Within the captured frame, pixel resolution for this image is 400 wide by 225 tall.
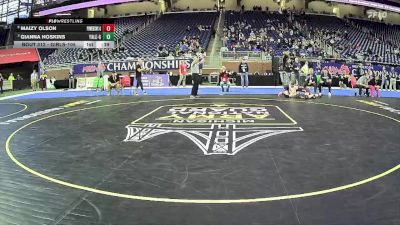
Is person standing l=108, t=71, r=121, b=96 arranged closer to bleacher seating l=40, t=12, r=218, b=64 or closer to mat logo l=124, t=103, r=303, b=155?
mat logo l=124, t=103, r=303, b=155

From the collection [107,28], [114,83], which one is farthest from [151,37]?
[114,83]

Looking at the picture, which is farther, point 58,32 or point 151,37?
point 151,37

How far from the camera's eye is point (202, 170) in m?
6.62

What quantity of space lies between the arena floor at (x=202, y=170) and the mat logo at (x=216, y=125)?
4 centimetres

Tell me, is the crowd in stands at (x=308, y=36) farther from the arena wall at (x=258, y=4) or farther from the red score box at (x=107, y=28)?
the red score box at (x=107, y=28)

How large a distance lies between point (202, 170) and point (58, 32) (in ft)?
65.4

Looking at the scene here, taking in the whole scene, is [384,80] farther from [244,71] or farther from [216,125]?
[216,125]

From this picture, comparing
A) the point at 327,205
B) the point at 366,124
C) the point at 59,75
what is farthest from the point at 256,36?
the point at 327,205

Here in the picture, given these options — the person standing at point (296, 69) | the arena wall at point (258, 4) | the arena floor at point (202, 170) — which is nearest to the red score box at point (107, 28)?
the person standing at point (296, 69)

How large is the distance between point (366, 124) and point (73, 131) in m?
7.48

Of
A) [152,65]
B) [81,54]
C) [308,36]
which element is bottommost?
[152,65]

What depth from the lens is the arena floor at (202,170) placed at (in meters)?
→ 4.88

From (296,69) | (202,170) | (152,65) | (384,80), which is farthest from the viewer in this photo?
(152,65)

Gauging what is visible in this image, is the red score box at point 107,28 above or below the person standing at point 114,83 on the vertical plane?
above
